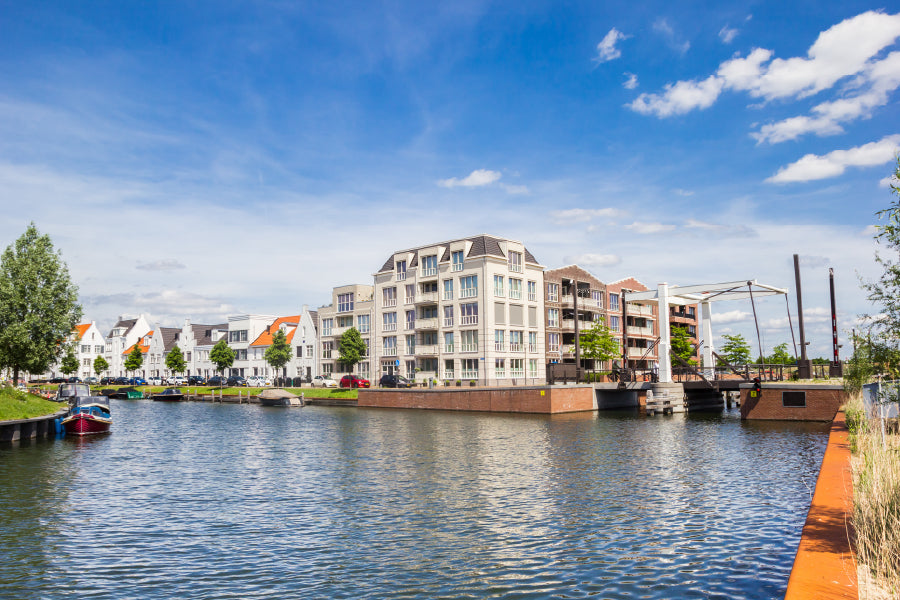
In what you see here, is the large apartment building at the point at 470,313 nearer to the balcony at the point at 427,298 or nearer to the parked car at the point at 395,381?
the balcony at the point at 427,298

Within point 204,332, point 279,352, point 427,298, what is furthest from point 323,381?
point 204,332

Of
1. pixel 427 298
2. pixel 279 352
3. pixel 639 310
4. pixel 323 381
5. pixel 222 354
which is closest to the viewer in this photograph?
pixel 427 298

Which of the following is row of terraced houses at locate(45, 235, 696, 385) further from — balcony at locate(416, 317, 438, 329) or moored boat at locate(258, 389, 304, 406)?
moored boat at locate(258, 389, 304, 406)

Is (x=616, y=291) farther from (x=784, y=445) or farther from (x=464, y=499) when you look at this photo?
(x=464, y=499)

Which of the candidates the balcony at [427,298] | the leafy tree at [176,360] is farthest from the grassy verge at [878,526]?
the leafy tree at [176,360]

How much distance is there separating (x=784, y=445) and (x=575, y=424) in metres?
17.7

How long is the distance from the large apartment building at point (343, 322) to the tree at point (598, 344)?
28438 millimetres

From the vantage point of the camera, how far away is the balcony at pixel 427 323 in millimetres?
77312

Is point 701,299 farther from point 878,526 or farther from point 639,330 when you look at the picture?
point 878,526

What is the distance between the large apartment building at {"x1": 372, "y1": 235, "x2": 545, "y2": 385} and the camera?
7269 cm

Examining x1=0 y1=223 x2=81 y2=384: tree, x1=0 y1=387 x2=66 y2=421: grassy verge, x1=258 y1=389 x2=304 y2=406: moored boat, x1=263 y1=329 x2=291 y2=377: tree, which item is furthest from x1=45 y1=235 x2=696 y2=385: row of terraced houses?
x1=0 y1=387 x2=66 y2=421: grassy verge

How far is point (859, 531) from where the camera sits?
954cm

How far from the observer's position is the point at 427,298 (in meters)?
78.4

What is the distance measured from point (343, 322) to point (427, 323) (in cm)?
2225
